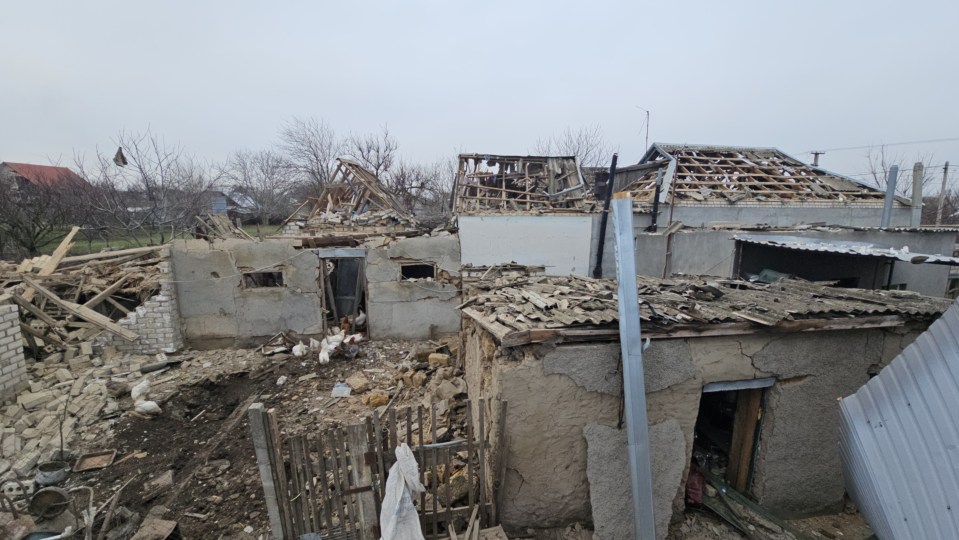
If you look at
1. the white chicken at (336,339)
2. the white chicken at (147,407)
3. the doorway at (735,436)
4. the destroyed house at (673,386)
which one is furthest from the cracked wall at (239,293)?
the doorway at (735,436)

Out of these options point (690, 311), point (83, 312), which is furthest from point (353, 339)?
point (690, 311)

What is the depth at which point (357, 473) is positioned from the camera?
3947mm

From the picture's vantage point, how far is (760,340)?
175 inches

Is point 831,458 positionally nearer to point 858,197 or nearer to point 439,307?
point 439,307

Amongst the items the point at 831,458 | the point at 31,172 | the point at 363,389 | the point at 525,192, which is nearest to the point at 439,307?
the point at 363,389

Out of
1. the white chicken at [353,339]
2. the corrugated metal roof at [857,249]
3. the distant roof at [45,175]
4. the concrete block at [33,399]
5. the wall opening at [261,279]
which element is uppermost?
the distant roof at [45,175]

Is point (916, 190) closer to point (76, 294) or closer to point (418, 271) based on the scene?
point (418, 271)

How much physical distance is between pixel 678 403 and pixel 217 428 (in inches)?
306

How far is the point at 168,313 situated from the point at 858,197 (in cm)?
2213

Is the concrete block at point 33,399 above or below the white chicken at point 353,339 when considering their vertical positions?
below

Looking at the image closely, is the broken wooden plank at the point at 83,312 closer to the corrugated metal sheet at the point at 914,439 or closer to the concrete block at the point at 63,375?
the concrete block at the point at 63,375

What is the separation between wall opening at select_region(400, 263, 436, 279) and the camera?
435 inches

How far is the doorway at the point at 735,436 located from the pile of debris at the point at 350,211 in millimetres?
10632

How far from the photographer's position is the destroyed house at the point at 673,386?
13.7 feet
